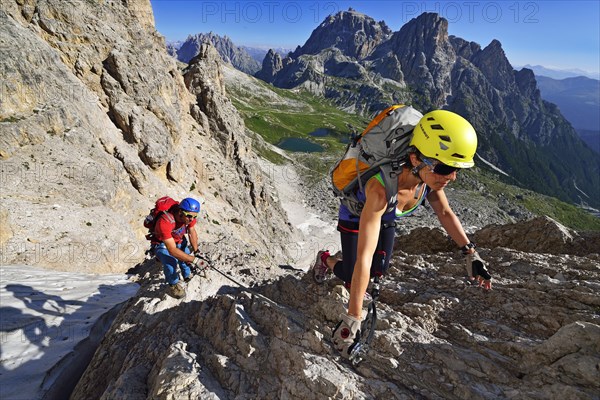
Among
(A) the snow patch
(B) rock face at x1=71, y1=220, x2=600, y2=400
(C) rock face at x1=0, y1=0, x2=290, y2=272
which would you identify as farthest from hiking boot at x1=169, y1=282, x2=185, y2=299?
(C) rock face at x1=0, y1=0, x2=290, y2=272

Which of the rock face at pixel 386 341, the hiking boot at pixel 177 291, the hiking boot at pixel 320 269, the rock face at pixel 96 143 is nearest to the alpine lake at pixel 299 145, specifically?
the rock face at pixel 96 143

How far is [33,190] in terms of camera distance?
21781mm

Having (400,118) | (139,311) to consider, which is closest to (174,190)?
(139,311)

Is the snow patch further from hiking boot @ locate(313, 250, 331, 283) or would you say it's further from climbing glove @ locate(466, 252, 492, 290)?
climbing glove @ locate(466, 252, 492, 290)

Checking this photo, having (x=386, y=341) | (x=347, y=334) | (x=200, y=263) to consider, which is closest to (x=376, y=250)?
(x=386, y=341)

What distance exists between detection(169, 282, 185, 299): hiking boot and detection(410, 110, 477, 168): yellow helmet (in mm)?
7077

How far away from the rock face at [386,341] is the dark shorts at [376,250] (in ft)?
3.00

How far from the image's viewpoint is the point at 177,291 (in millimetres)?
8703

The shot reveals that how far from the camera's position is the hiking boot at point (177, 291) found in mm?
8664

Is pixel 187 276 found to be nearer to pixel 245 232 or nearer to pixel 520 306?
pixel 520 306

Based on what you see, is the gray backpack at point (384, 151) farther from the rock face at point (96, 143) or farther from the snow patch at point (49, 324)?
the rock face at point (96, 143)

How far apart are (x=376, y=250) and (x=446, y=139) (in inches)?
93.5

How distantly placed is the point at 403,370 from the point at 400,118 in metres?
3.96

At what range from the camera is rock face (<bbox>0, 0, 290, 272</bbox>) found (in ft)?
66.8
